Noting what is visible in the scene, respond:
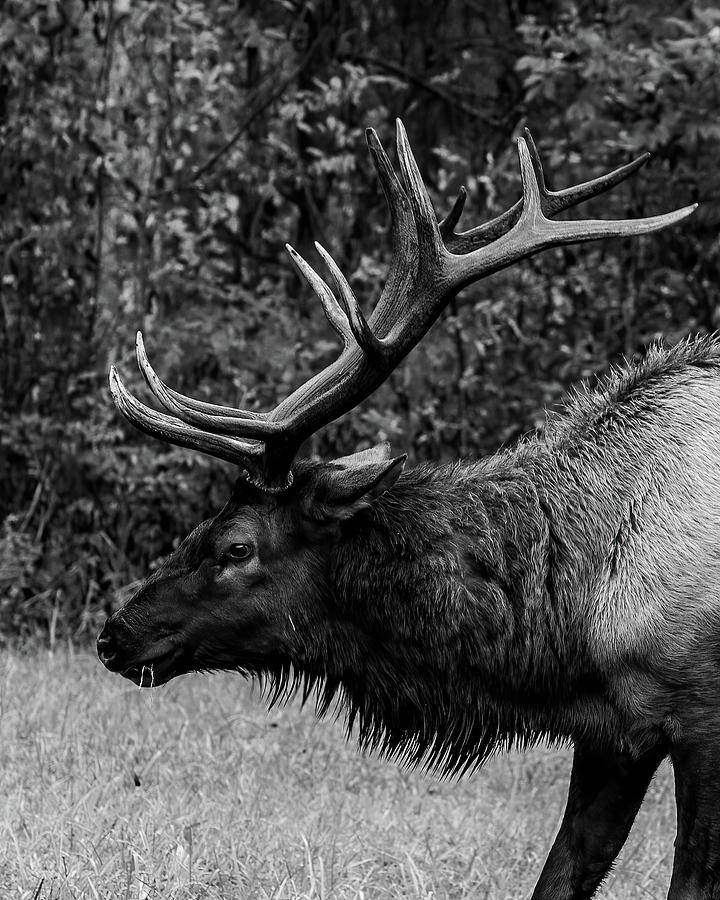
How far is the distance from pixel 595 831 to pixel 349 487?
3.72 feet

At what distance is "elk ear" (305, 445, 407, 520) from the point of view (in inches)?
151

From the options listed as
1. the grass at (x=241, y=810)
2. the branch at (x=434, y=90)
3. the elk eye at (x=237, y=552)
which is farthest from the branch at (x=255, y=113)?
the elk eye at (x=237, y=552)

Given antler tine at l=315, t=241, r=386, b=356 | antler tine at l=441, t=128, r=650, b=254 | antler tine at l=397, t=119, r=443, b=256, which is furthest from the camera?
antler tine at l=441, t=128, r=650, b=254

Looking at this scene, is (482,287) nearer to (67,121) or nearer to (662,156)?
(662,156)

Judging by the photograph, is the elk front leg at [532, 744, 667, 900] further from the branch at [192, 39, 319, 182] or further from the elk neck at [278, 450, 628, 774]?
the branch at [192, 39, 319, 182]

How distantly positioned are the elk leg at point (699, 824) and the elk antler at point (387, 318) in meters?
1.28

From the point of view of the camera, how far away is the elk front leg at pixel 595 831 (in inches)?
153

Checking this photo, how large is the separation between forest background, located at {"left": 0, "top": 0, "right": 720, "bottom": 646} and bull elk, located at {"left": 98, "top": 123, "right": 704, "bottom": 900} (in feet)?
11.9

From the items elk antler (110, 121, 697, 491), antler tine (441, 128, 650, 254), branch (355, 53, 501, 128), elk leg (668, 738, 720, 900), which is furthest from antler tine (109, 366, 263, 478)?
branch (355, 53, 501, 128)

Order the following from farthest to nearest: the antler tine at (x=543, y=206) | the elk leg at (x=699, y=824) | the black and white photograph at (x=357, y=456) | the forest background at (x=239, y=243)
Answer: the forest background at (x=239, y=243) → the antler tine at (x=543, y=206) → the black and white photograph at (x=357, y=456) → the elk leg at (x=699, y=824)

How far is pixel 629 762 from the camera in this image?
12.7 ft

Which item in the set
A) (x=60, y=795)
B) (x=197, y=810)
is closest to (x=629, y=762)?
(x=197, y=810)

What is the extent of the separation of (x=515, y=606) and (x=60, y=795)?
65.2 inches

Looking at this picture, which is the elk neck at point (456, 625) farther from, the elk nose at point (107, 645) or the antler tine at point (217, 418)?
the elk nose at point (107, 645)
